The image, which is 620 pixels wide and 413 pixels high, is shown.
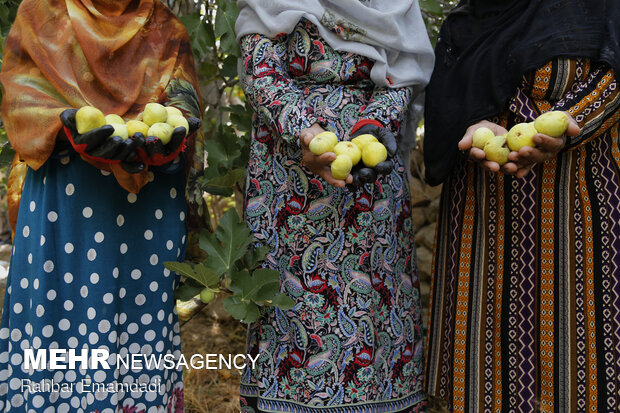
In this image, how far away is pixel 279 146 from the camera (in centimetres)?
183

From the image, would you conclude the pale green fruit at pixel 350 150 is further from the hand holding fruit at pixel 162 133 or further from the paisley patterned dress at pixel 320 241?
the hand holding fruit at pixel 162 133

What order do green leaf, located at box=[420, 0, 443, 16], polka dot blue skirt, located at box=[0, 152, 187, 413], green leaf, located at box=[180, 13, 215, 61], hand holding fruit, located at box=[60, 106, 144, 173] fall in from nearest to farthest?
hand holding fruit, located at box=[60, 106, 144, 173] < polka dot blue skirt, located at box=[0, 152, 187, 413] < green leaf, located at box=[180, 13, 215, 61] < green leaf, located at box=[420, 0, 443, 16]

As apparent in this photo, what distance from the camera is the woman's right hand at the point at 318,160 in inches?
61.5

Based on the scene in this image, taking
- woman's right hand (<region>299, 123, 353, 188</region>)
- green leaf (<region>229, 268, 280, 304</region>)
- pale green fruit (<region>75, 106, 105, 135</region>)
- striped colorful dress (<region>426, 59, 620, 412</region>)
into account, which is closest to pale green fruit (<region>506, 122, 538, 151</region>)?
striped colorful dress (<region>426, 59, 620, 412</region>)

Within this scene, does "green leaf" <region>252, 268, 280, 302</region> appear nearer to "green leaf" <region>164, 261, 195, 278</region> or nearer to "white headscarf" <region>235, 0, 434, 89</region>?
"green leaf" <region>164, 261, 195, 278</region>

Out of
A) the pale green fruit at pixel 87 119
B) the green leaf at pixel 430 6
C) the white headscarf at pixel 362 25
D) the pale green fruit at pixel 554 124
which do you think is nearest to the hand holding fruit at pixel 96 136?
the pale green fruit at pixel 87 119

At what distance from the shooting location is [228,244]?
179 cm

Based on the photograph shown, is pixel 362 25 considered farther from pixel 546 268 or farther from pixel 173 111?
pixel 546 268

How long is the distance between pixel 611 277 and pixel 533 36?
0.74m

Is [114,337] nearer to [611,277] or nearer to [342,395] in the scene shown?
[342,395]

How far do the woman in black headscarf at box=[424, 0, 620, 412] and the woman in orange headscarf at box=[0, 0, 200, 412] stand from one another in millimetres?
885

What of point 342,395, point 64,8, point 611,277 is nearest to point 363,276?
point 342,395

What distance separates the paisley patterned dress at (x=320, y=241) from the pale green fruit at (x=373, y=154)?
19cm

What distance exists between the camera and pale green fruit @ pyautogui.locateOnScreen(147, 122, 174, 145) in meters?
1.50
